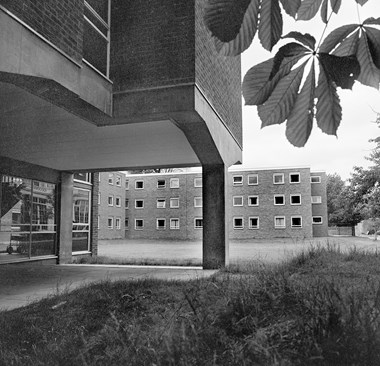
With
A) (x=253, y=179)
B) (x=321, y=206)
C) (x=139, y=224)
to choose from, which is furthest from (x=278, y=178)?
(x=139, y=224)

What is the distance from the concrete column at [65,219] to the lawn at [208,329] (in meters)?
8.79

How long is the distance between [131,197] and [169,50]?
42644 millimetres

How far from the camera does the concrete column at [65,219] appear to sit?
14085 mm

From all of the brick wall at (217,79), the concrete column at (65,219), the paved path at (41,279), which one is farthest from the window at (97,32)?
Answer: the concrete column at (65,219)

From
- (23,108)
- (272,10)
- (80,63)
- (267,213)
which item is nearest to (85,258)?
(23,108)

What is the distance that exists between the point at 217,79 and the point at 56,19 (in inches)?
196

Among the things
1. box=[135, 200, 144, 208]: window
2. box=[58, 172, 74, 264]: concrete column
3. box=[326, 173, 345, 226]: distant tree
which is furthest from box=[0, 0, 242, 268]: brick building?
box=[326, 173, 345, 226]: distant tree

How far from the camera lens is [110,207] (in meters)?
46.6

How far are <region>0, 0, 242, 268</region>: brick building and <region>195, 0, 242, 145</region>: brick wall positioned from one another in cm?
3

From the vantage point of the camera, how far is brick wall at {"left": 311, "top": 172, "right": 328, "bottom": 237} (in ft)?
152

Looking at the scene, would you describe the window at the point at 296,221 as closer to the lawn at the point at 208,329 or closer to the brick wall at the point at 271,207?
the brick wall at the point at 271,207

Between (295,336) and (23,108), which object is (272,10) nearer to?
(295,336)

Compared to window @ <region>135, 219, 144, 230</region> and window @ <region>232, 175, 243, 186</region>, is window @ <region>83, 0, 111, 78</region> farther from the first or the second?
window @ <region>135, 219, 144, 230</region>

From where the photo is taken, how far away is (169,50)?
8.05 meters
